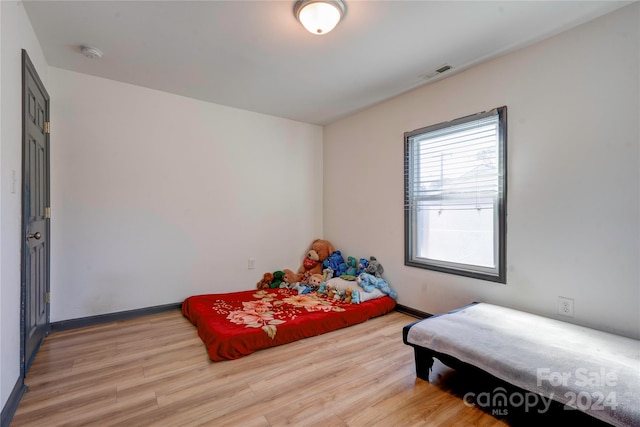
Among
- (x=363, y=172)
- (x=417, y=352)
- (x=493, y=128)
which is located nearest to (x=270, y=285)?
(x=363, y=172)

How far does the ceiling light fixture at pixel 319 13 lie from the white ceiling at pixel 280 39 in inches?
2.7

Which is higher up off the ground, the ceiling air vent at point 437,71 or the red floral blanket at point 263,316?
the ceiling air vent at point 437,71

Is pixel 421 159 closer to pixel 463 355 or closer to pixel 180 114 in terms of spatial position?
pixel 463 355

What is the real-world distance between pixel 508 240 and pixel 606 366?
1.10m

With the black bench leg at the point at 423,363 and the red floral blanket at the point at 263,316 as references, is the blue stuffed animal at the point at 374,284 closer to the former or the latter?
the red floral blanket at the point at 263,316

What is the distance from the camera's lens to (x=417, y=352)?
1993mm

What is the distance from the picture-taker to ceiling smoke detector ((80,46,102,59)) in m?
2.35

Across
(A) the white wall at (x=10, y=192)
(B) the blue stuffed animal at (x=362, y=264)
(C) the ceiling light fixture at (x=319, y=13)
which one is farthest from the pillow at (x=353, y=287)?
(A) the white wall at (x=10, y=192)

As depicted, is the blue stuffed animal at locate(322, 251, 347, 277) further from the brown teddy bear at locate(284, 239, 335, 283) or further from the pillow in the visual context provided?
the pillow

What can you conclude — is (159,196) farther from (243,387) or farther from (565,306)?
(565,306)

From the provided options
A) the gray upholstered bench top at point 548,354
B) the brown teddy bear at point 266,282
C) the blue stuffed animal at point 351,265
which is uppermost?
the blue stuffed animal at point 351,265

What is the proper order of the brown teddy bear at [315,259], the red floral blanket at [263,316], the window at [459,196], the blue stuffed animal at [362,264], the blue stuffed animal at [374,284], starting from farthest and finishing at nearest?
the brown teddy bear at [315,259], the blue stuffed animal at [362,264], the blue stuffed animal at [374,284], the window at [459,196], the red floral blanket at [263,316]

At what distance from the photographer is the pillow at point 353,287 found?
3.19 m

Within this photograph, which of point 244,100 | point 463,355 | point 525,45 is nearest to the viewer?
point 463,355
